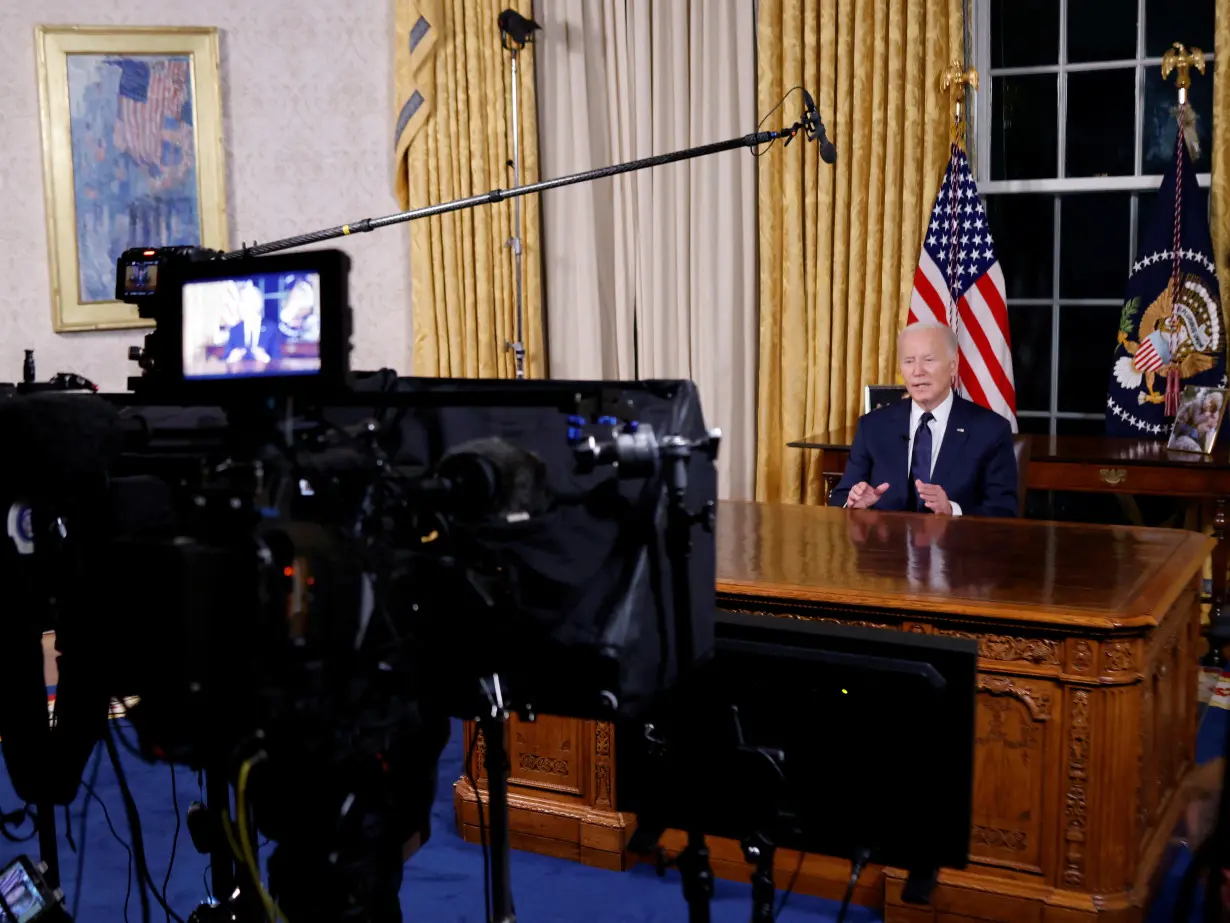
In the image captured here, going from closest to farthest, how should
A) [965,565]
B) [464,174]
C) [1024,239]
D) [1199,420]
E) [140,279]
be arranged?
1. [140,279]
2. [965,565]
3. [1199,420]
4. [1024,239]
5. [464,174]

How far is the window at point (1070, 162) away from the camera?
4.75m

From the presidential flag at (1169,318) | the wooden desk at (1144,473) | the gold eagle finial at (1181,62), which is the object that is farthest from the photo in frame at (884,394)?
the gold eagle finial at (1181,62)

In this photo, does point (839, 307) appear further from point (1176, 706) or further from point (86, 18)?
point (86, 18)

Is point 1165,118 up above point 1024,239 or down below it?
above

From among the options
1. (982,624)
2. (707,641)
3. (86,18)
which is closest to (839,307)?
(982,624)

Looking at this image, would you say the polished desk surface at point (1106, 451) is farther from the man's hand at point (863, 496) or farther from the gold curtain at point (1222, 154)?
the man's hand at point (863, 496)

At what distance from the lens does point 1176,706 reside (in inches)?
109

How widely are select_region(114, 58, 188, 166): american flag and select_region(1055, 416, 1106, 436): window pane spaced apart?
3.91 meters

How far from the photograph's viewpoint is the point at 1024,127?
4.96 metres

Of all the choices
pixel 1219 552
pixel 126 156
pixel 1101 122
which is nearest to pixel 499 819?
pixel 1219 552

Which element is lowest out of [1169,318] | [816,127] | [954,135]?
[1169,318]

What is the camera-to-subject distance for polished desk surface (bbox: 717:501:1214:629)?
2.34 m

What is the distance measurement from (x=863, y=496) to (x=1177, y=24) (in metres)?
2.52

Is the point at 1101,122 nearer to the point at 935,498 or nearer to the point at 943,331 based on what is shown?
the point at 943,331
